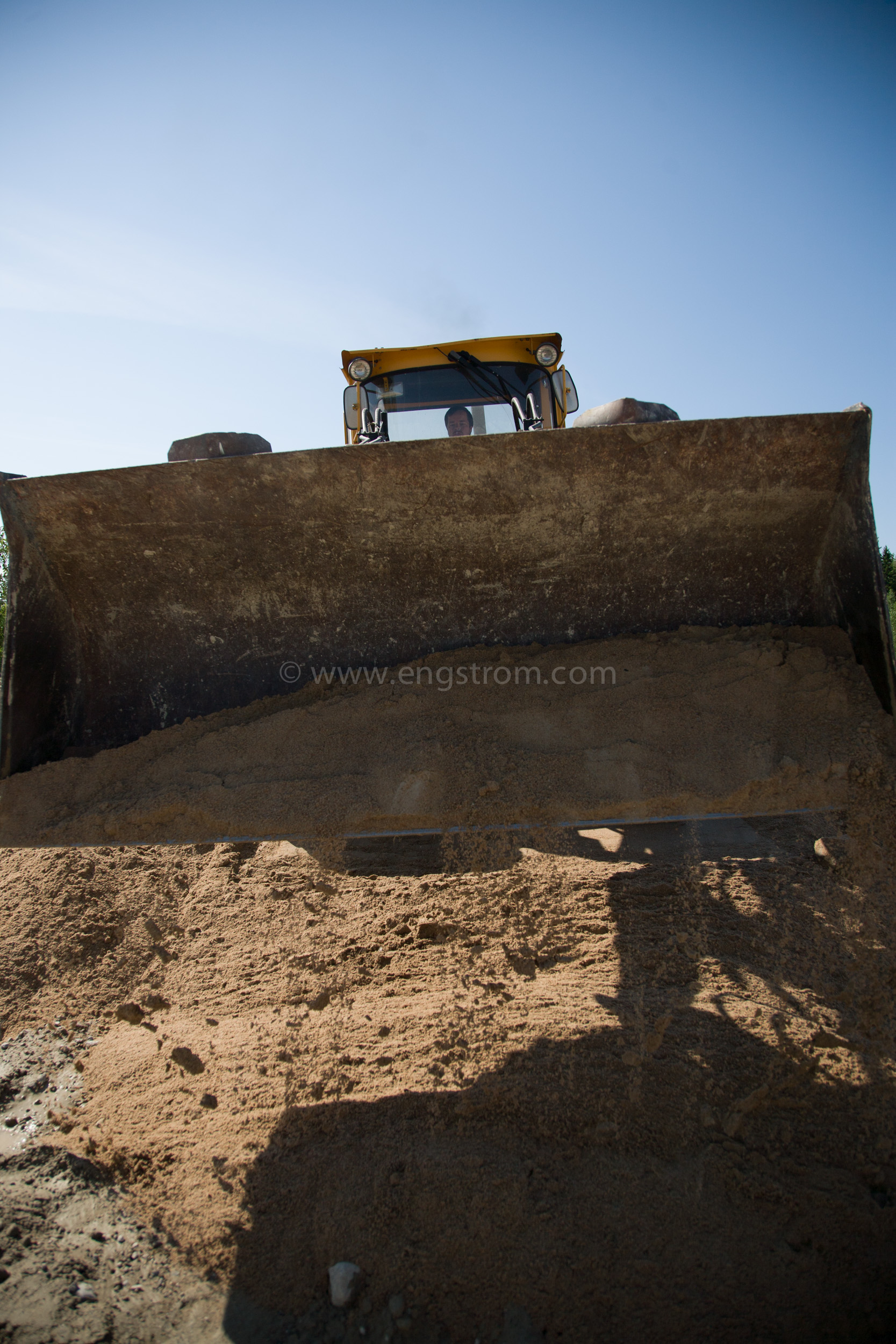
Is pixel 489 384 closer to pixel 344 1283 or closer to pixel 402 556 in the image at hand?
pixel 402 556

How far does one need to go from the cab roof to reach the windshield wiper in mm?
41

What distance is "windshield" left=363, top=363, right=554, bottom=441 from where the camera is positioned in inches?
157

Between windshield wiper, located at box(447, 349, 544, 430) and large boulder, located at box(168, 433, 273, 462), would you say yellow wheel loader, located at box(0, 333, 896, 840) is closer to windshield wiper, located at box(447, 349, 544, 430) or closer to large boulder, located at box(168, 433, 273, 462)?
large boulder, located at box(168, 433, 273, 462)

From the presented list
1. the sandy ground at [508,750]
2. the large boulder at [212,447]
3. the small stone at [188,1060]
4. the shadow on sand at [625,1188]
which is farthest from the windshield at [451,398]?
the small stone at [188,1060]

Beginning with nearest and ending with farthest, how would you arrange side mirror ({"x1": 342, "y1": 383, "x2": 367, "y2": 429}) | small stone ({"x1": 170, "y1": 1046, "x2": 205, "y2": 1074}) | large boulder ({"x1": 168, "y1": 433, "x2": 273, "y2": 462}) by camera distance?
small stone ({"x1": 170, "y1": 1046, "x2": 205, "y2": 1074})
large boulder ({"x1": 168, "y1": 433, "x2": 273, "y2": 462})
side mirror ({"x1": 342, "y1": 383, "x2": 367, "y2": 429})

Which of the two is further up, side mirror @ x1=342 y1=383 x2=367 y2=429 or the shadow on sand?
side mirror @ x1=342 y1=383 x2=367 y2=429

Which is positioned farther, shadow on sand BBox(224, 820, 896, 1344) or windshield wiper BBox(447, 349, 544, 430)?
windshield wiper BBox(447, 349, 544, 430)

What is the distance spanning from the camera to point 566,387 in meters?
3.97

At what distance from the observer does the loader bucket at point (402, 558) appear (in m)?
2.29

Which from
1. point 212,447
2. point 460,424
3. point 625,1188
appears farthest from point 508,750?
point 460,424

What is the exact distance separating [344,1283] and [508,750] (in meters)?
1.29

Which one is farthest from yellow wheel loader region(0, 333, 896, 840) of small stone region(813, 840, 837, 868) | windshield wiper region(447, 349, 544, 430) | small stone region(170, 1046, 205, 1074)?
windshield wiper region(447, 349, 544, 430)

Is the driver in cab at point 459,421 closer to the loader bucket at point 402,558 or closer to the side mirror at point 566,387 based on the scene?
the side mirror at point 566,387

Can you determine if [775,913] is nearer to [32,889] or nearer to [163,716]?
[163,716]
